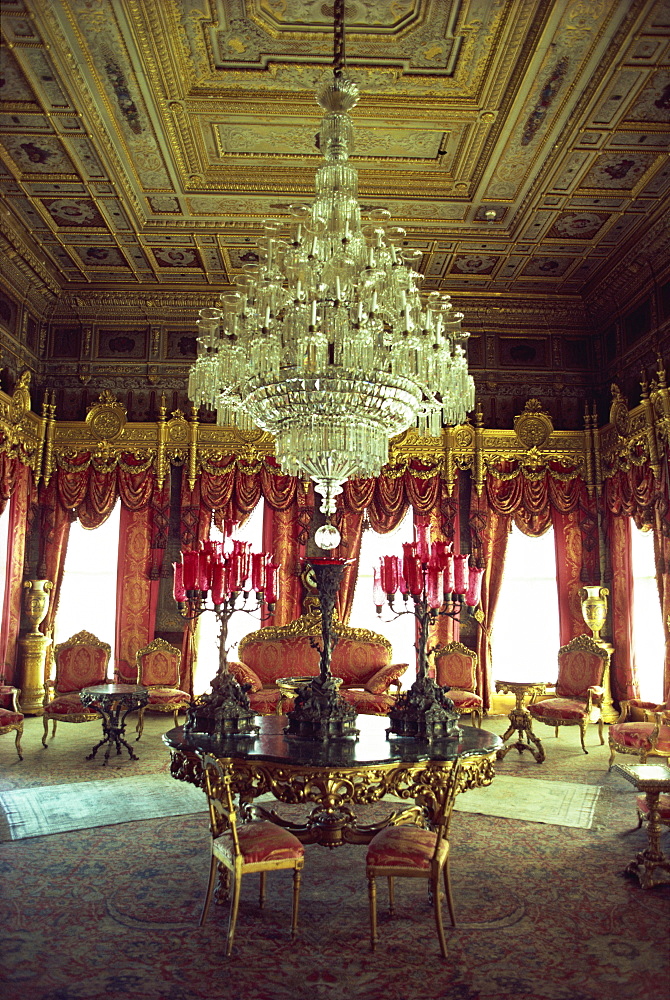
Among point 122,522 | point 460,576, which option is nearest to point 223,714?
point 460,576

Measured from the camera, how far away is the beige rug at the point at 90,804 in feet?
15.9

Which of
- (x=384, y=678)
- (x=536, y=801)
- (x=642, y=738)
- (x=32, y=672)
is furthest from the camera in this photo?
(x=32, y=672)

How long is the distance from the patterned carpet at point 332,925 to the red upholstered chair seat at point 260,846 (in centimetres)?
35

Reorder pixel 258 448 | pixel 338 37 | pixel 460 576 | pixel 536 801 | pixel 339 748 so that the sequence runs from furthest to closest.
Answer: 1. pixel 258 448
2. pixel 536 801
3. pixel 338 37
4. pixel 460 576
5. pixel 339 748

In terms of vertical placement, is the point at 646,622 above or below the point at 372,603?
below

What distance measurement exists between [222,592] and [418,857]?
1.60m

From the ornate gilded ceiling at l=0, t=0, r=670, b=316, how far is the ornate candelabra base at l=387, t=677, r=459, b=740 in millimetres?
4401

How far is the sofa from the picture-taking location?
789 centimetres

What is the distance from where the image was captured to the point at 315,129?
20.0ft

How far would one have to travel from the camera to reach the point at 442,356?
4.88 m

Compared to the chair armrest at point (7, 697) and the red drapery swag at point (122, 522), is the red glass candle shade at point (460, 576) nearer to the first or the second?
the chair armrest at point (7, 697)

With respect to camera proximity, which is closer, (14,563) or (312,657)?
(312,657)

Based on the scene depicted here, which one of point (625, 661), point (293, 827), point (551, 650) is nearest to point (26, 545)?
point (293, 827)

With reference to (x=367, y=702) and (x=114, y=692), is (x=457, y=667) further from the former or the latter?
(x=114, y=692)
